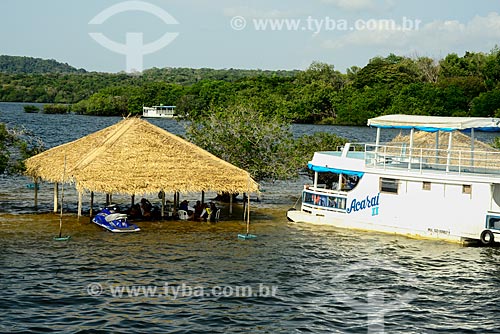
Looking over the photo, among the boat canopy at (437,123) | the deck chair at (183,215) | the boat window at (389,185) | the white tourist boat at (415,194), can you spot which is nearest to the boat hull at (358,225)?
the white tourist boat at (415,194)

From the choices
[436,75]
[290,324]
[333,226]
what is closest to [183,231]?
[333,226]

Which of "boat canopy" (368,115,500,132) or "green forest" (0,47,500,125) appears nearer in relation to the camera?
"boat canopy" (368,115,500,132)

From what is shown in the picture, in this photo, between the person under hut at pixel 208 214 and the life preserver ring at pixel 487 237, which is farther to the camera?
the person under hut at pixel 208 214

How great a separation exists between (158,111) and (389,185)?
→ 120 m

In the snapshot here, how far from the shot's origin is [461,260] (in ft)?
96.5

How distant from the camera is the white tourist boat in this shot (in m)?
31.5

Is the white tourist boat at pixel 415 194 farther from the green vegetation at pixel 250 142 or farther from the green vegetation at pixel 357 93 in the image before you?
the green vegetation at pixel 357 93

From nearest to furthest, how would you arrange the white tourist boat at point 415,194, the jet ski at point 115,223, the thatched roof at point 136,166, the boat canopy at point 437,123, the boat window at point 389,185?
the thatched roof at point 136,166 → the white tourist boat at point 415,194 → the jet ski at point 115,223 → the boat canopy at point 437,123 → the boat window at point 389,185

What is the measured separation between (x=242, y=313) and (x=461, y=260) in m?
10.7

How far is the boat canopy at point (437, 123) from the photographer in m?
32.9

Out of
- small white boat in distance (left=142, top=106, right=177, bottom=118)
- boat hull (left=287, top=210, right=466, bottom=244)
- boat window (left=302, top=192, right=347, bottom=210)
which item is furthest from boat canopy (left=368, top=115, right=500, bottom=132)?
small white boat in distance (left=142, top=106, right=177, bottom=118)

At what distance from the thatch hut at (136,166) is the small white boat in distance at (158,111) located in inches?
4444

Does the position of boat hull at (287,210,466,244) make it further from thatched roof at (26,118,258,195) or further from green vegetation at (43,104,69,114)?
green vegetation at (43,104,69,114)

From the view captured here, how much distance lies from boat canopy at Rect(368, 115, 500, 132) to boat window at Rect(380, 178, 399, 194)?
262 centimetres
